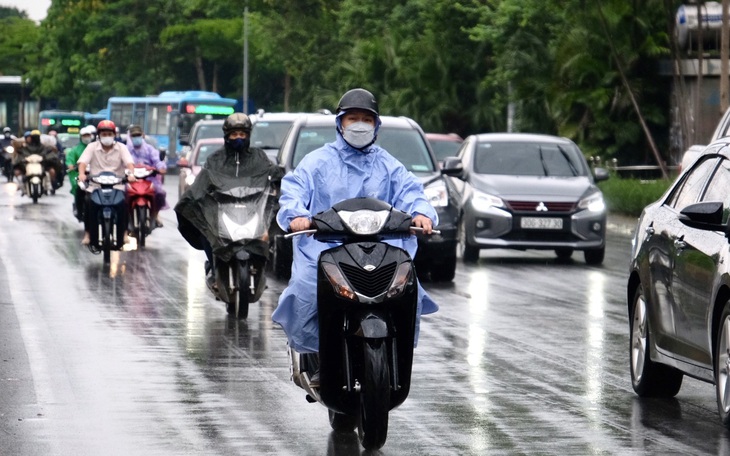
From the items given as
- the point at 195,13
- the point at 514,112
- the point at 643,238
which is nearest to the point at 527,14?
the point at 514,112

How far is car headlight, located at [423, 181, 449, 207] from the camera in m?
19.3

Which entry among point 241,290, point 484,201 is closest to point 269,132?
point 484,201

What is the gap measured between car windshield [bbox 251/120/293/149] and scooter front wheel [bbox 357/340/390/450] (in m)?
18.6

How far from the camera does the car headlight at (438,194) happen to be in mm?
19312

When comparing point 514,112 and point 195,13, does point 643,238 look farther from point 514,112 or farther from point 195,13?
point 195,13

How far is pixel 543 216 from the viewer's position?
21.8 m

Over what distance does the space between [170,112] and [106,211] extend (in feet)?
155

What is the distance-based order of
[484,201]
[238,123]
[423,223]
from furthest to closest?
[484,201] < [238,123] < [423,223]

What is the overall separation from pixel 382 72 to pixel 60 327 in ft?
144

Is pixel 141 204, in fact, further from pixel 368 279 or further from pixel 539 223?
pixel 368 279

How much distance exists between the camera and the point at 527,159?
2322 centimetres

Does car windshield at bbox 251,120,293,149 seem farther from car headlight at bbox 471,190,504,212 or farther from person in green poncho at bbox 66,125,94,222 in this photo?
car headlight at bbox 471,190,504,212

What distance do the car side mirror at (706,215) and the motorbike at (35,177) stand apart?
3228 centimetres

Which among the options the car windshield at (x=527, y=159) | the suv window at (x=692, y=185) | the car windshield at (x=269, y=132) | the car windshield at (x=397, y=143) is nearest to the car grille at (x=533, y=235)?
the car windshield at (x=527, y=159)
